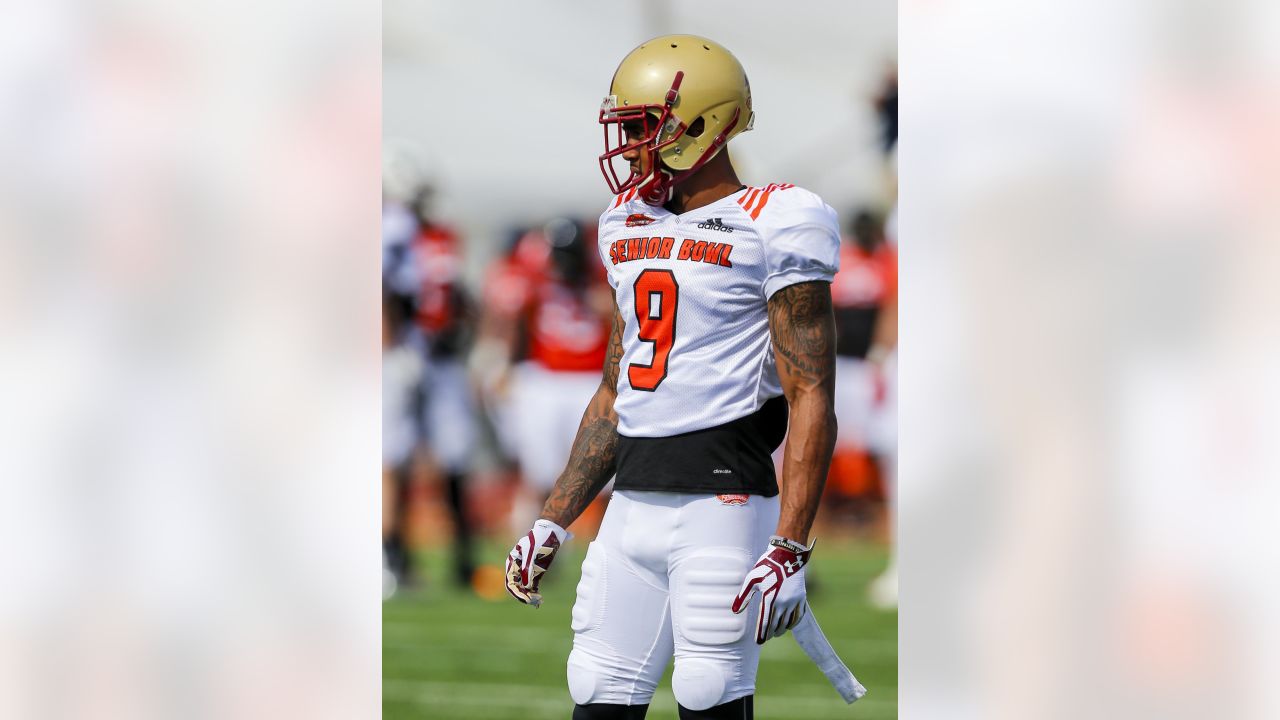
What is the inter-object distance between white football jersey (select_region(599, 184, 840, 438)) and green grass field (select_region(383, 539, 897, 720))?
2952mm

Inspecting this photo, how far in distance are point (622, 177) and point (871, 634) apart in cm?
442

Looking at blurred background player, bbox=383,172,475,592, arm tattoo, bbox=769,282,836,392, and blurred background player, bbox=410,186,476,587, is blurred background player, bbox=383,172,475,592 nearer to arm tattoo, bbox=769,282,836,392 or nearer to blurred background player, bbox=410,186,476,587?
blurred background player, bbox=410,186,476,587

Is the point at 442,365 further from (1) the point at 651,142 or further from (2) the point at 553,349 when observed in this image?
(1) the point at 651,142

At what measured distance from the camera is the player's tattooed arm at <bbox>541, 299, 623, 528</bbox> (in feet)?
10.9

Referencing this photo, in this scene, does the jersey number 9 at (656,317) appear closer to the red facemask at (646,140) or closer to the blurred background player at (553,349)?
the red facemask at (646,140)

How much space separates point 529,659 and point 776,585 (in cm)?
420

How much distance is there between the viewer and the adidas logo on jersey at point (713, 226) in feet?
10.2

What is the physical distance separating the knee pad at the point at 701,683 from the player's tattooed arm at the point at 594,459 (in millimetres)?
454

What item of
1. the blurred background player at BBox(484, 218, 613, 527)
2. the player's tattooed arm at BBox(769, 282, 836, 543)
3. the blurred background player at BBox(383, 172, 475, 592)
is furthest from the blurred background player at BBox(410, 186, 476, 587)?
the player's tattooed arm at BBox(769, 282, 836, 543)

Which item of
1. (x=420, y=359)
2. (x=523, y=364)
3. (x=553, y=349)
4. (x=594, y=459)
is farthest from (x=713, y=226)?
(x=523, y=364)

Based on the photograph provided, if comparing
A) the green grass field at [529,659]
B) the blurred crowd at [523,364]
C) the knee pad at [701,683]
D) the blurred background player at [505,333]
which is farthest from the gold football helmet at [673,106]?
the blurred background player at [505,333]
